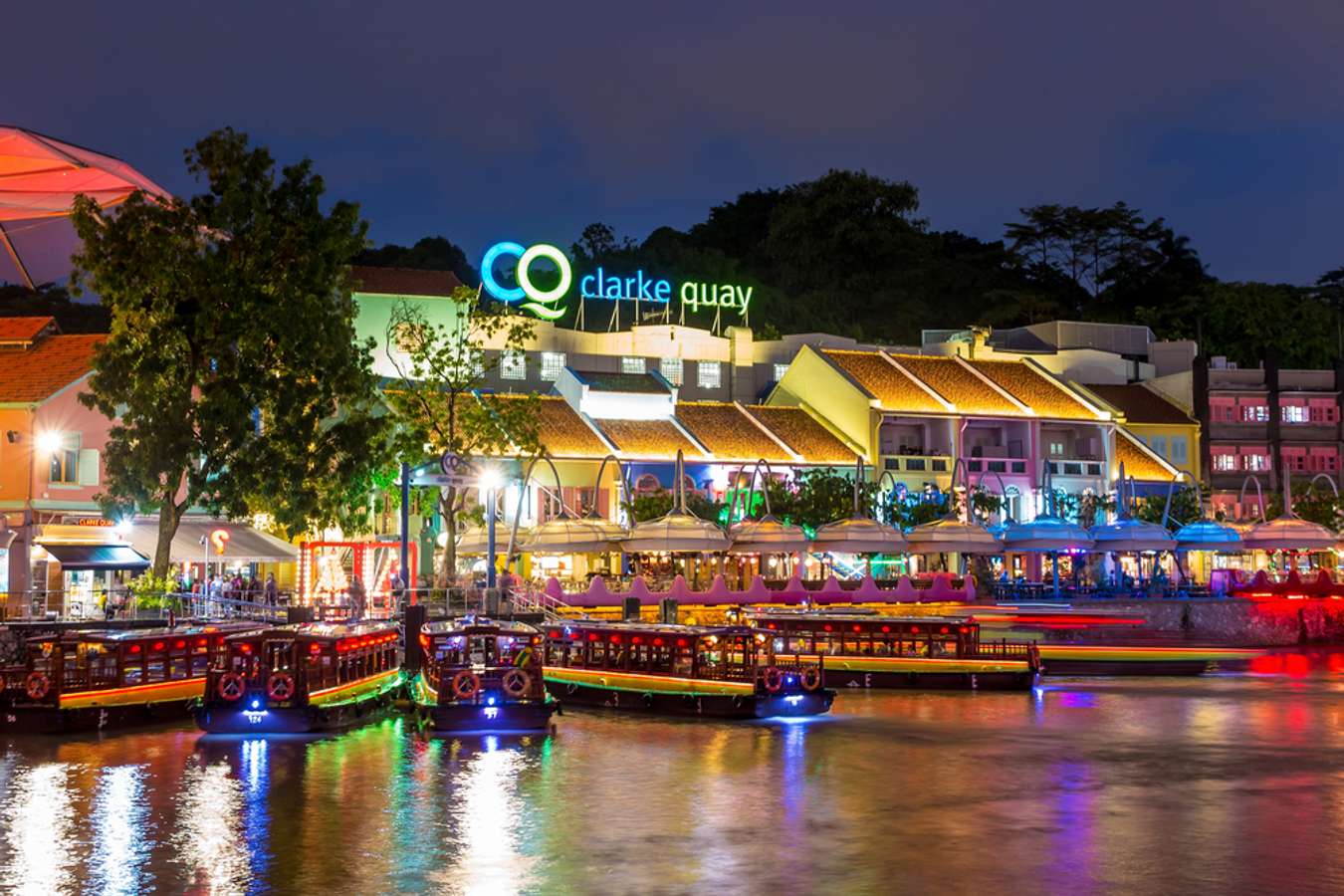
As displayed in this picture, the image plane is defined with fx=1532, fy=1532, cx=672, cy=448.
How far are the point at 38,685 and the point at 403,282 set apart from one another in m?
39.1

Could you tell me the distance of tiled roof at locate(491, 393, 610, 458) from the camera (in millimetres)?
64062

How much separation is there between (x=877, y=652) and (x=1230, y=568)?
1542 inches

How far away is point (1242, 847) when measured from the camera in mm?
21375

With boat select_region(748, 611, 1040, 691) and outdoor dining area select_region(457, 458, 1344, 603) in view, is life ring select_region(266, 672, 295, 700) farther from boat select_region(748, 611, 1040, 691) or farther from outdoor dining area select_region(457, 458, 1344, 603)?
boat select_region(748, 611, 1040, 691)

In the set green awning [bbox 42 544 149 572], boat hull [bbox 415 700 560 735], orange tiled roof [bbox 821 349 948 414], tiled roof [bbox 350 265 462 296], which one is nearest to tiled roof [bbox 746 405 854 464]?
orange tiled roof [bbox 821 349 948 414]

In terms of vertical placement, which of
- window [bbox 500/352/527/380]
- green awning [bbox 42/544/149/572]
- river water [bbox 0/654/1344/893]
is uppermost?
window [bbox 500/352/527/380]

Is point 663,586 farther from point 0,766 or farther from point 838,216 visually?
point 838,216

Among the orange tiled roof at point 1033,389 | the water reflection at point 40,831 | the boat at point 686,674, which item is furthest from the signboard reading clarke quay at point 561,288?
the water reflection at point 40,831

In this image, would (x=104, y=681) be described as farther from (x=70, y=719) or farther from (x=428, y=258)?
(x=428, y=258)

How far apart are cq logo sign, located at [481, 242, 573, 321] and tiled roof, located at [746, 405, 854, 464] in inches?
425

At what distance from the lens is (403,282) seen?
69.9 meters

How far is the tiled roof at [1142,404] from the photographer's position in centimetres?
8138

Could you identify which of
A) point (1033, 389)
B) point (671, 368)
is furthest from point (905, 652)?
point (1033, 389)

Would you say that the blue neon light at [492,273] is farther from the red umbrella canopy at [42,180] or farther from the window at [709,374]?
the red umbrella canopy at [42,180]
